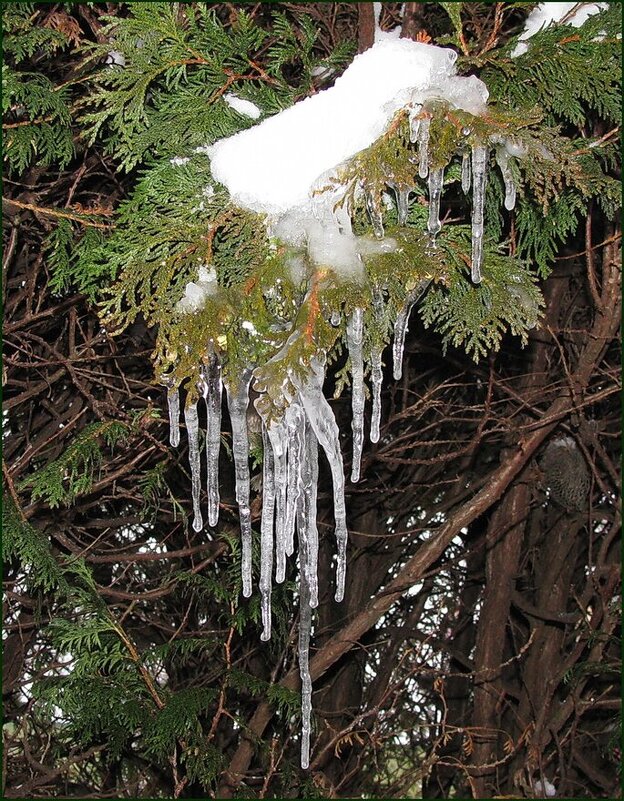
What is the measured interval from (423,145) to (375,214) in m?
0.12

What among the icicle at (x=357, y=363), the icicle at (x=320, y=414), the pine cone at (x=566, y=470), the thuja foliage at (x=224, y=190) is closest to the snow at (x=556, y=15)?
the thuja foliage at (x=224, y=190)

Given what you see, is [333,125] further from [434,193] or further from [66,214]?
[66,214]

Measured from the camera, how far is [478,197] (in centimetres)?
116

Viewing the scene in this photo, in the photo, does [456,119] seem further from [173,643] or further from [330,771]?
[330,771]

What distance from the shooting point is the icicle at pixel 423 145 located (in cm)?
112

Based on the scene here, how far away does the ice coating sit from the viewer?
1130 millimetres

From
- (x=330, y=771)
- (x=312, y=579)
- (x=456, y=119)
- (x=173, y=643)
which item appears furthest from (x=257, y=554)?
(x=330, y=771)

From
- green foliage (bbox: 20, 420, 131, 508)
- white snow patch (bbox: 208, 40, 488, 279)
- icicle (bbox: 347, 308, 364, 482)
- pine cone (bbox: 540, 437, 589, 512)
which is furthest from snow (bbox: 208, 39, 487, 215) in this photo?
pine cone (bbox: 540, 437, 589, 512)

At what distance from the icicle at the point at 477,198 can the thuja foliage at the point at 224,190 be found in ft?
0.10

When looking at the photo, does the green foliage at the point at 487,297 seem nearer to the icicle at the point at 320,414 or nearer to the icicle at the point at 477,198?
the icicle at the point at 477,198

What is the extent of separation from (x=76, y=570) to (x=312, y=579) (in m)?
0.81

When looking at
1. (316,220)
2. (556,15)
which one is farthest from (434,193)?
(556,15)

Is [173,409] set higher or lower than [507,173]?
lower

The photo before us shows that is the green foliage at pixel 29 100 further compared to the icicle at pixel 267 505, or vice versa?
the green foliage at pixel 29 100
